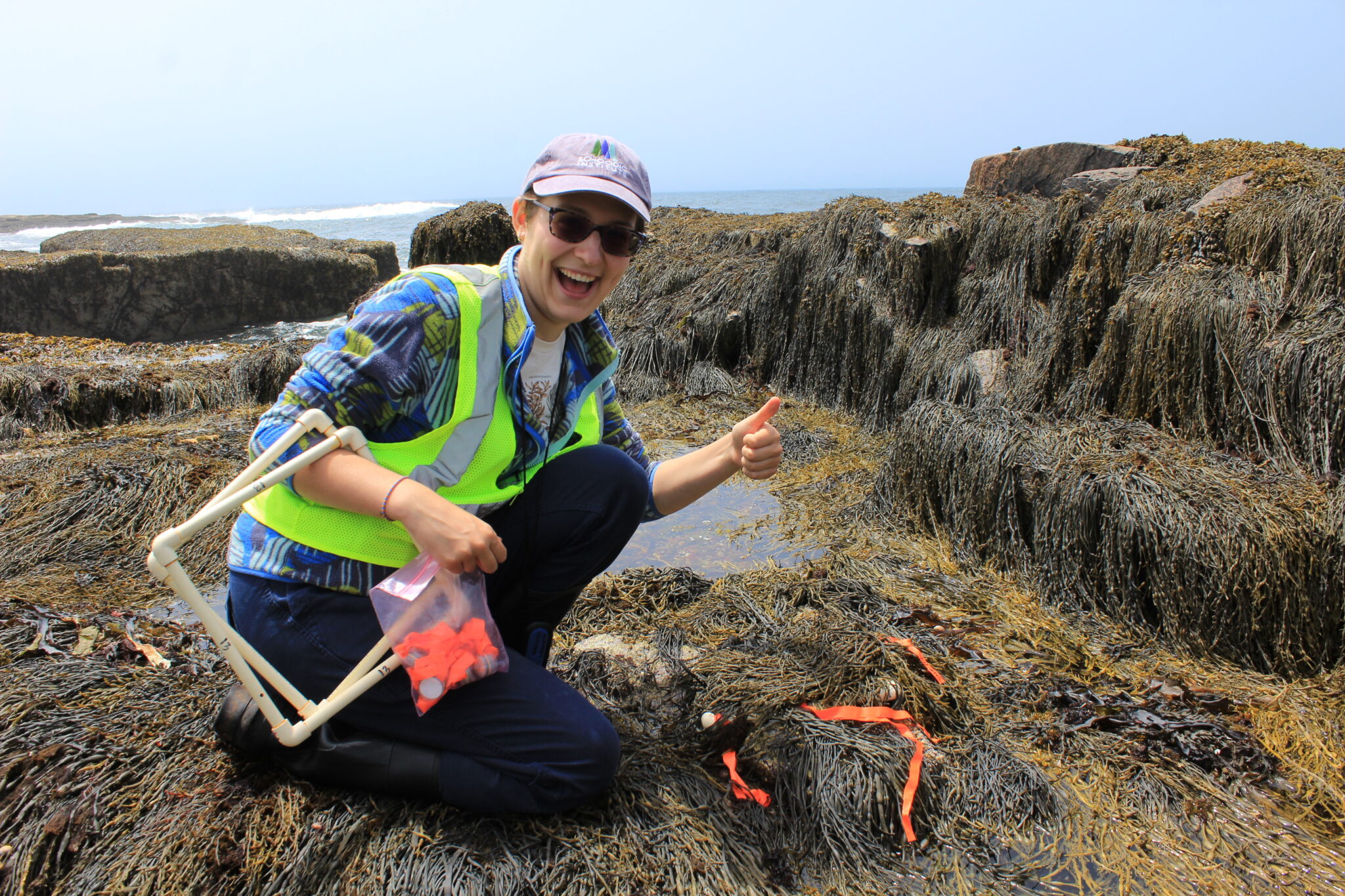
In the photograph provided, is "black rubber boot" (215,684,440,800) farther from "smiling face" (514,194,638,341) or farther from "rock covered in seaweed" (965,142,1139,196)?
"rock covered in seaweed" (965,142,1139,196)

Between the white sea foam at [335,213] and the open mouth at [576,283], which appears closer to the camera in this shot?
the open mouth at [576,283]

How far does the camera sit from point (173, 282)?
13.0 m

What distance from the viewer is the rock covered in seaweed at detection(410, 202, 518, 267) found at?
30.1 feet

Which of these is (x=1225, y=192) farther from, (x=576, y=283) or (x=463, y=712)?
(x=463, y=712)

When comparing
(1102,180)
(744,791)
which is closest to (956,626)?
(744,791)

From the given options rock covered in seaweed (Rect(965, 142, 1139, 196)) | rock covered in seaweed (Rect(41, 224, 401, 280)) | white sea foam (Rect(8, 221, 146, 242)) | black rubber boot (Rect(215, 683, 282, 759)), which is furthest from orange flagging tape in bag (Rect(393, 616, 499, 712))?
white sea foam (Rect(8, 221, 146, 242))

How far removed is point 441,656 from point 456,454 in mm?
415

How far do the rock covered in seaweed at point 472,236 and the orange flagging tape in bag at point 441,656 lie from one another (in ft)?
26.3

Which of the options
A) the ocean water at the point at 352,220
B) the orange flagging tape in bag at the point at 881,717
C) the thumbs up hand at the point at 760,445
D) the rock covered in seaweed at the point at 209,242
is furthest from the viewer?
the ocean water at the point at 352,220

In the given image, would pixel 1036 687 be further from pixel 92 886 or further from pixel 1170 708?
pixel 92 886

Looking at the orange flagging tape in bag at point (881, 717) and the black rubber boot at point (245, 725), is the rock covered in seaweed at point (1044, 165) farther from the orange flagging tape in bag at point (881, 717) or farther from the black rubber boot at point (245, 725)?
the black rubber boot at point (245, 725)

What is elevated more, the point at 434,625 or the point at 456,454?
the point at 456,454

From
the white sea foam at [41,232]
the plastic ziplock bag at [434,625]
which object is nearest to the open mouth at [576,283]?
the plastic ziplock bag at [434,625]

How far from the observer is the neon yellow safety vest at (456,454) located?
5.25 feet
